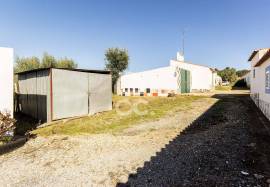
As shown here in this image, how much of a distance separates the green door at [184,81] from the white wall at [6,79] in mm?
24421

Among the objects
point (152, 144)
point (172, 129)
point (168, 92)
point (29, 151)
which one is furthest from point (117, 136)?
point (168, 92)

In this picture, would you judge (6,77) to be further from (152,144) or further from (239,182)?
(239,182)

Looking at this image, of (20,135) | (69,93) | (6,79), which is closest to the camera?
(6,79)

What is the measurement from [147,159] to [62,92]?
7770 millimetres

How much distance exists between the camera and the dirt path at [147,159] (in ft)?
16.6

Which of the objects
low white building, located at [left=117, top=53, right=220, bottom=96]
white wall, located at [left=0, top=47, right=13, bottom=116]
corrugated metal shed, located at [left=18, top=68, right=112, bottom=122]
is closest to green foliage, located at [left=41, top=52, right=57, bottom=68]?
low white building, located at [left=117, top=53, right=220, bottom=96]

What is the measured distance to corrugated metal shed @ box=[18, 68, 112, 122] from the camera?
11961mm

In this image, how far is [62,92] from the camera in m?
12.4

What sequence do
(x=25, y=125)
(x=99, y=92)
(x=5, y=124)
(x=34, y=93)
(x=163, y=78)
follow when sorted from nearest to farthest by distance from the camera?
1. (x=5, y=124)
2. (x=25, y=125)
3. (x=34, y=93)
4. (x=99, y=92)
5. (x=163, y=78)

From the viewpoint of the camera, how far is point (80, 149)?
7449mm

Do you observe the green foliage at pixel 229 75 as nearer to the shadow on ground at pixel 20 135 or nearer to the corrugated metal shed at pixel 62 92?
the corrugated metal shed at pixel 62 92

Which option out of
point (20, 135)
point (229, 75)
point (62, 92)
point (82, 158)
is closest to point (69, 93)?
point (62, 92)

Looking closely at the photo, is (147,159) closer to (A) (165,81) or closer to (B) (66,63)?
(A) (165,81)

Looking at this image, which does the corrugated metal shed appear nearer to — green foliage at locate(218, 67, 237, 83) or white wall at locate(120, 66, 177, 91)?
white wall at locate(120, 66, 177, 91)
